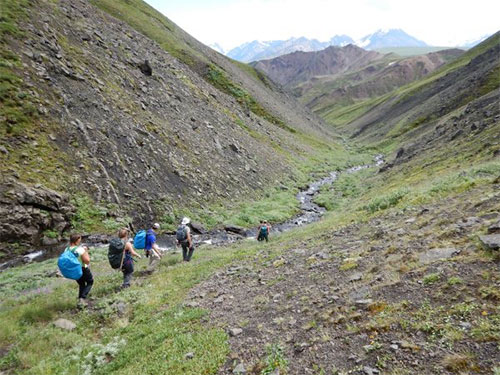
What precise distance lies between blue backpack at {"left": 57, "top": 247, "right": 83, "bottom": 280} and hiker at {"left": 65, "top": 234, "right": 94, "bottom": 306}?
0.16m

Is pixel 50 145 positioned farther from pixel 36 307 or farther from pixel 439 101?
pixel 439 101

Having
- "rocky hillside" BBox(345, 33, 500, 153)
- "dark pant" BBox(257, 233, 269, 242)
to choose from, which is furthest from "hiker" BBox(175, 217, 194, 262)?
"rocky hillside" BBox(345, 33, 500, 153)

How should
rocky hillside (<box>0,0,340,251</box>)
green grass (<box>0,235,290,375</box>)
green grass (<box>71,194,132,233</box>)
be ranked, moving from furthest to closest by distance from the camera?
green grass (<box>71,194,132,233</box>) → rocky hillside (<box>0,0,340,251</box>) → green grass (<box>0,235,290,375</box>)

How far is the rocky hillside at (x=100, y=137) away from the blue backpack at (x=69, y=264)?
12.4 meters

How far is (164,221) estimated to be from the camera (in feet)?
93.8

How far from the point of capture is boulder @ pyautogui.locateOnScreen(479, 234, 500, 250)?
912cm

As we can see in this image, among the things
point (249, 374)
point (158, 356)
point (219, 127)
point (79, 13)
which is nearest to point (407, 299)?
point (249, 374)

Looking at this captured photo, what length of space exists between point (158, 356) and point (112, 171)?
23.0 metres

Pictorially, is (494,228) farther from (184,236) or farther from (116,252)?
(184,236)

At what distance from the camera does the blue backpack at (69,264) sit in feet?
41.2

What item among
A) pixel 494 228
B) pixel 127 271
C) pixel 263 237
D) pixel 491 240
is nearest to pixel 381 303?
pixel 491 240

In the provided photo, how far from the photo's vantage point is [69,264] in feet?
41.3

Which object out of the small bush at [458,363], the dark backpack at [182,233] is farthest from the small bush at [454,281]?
the dark backpack at [182,233]

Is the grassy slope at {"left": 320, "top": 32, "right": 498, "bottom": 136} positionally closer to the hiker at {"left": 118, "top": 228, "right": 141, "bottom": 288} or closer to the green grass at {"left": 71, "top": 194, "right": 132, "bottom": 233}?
the green grass at {"left": 71, "top": 194, "right": 132, "bottom": 233}
